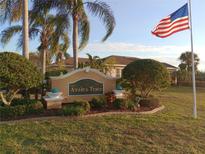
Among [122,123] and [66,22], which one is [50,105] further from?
[66,22]

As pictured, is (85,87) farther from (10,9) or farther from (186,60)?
(186,60)

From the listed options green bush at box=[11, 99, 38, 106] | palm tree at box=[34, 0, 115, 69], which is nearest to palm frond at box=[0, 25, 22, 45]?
palm tree at box=[34, 0, 115, 69]

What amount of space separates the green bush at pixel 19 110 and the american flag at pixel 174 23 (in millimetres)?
5485

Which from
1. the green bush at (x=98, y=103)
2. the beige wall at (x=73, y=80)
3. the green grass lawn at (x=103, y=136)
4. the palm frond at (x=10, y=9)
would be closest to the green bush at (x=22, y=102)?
the beige wall at (x=73, y=80)

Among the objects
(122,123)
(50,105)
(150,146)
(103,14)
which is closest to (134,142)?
(150,146)

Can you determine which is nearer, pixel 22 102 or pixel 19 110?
pixel 19 110

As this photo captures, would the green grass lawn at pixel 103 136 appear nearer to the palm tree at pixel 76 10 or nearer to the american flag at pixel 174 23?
the american flag at pixel 174 23

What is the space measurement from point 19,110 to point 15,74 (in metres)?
1.16

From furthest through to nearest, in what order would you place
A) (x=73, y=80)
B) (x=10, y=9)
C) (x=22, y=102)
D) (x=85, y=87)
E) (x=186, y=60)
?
(x=186, y=60), (x=10, y=9), (x=85, y=87), (x=73, y=80), (x=22, y=102)

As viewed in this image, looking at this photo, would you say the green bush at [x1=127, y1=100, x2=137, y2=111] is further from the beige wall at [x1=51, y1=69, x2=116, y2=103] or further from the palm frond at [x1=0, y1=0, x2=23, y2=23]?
the palm frond at [x1=0, y1=0, x2=23, y2=23]

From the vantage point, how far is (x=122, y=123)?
26.2 feet

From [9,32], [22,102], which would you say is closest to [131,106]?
[22,102]

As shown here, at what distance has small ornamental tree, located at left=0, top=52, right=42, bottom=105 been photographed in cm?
828

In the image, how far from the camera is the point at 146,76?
1144cm
